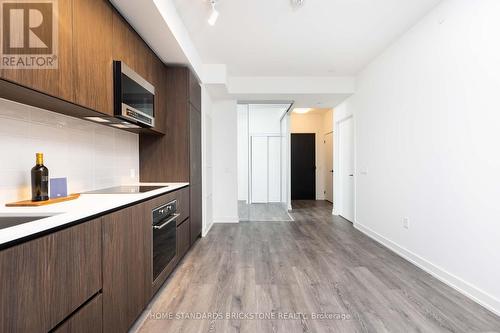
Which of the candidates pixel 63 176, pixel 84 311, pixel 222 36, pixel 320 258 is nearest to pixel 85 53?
pixel 63 176

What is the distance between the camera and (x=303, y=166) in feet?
24.7

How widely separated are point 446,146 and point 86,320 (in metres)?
3.08

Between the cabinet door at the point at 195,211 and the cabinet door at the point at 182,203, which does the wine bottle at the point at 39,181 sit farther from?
the cabinet door at the point at 195,211

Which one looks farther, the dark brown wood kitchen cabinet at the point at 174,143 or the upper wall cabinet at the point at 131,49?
the dark brown wood kitchen cabinet at the point at 174,143

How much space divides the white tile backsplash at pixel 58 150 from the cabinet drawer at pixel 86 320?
787mm

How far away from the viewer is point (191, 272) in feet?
7.98

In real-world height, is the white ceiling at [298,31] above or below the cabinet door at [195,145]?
above

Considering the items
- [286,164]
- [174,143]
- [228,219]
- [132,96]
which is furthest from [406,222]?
[132,96]

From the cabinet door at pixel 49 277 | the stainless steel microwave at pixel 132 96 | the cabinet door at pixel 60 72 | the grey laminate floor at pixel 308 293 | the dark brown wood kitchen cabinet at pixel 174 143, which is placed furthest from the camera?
the dark brown wood kitchen cabinet at pixel 174 143

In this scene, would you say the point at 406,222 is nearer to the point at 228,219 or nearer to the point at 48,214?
the point at 228,219

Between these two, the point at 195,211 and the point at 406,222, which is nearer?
the point at 406,222

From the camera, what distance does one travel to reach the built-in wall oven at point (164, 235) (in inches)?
74.4

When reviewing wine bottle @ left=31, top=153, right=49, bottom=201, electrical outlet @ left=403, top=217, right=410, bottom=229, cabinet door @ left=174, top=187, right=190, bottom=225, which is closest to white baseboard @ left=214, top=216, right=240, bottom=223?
cabinet door @ left=174, top=187, right=190, bottom=225

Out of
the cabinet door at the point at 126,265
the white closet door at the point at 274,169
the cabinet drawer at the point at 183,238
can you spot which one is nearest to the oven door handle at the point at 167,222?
the cabinet door at the point at 126,265
